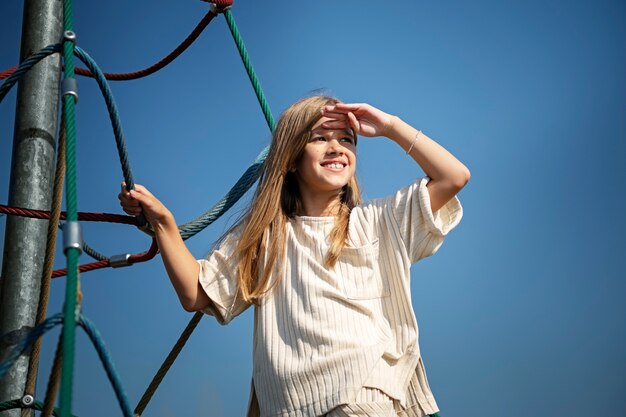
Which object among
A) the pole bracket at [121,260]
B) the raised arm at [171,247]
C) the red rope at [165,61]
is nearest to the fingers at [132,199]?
the raised arm at [171,247]

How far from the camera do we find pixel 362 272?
79.0 inches

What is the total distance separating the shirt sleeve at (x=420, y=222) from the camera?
200 centimetres

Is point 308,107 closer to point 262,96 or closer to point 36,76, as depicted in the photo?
point 262,96

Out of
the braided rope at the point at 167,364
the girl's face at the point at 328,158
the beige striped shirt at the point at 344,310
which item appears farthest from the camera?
the braided rope at the point at 167,364

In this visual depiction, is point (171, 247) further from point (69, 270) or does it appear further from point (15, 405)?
point (15, 405)

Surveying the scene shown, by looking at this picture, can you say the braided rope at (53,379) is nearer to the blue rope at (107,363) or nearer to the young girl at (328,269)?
the blue rope at (107,363)

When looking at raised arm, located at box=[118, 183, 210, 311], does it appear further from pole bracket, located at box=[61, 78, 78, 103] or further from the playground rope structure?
pole bracket, located at box=[61, 78, 78, 103]

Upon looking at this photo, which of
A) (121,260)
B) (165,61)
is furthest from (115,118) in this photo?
(165,61)

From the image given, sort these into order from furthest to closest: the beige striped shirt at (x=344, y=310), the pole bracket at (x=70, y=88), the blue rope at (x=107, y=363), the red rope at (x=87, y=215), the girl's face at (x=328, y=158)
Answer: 1. the girl's face at (x=328, y=158)
2. the red rope at (x=87, y=215)
3. the beige striped shirt at (x=344, y=310)
4. the pole bracket at (x=70, y=88)
5. the blue rope at (x=107, y=363)

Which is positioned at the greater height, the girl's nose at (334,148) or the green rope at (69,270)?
the girl's nose at (334,148)

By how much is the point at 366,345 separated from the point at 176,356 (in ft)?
2.89

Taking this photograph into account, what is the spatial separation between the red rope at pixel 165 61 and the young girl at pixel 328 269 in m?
0.72

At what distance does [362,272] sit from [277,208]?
1.28 ft

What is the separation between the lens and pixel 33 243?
7.77 feet
